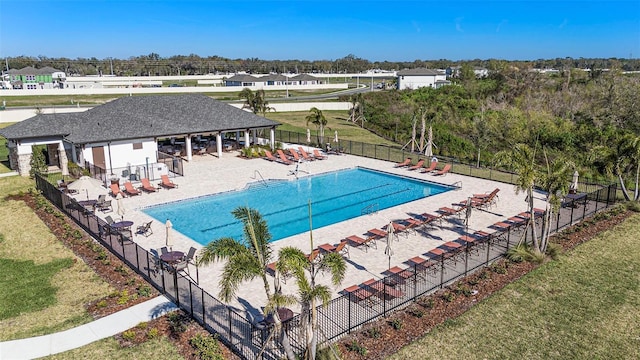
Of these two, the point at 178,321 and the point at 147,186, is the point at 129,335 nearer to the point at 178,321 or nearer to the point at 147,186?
the point at 178,321

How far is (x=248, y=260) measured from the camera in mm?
9594

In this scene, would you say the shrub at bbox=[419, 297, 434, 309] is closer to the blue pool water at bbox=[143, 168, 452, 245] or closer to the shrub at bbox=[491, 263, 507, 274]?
the shrub at bbox=[491, 263, 507, 274]

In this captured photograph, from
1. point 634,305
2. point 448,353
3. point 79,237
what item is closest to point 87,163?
point 79,237

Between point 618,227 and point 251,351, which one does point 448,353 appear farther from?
point 618,227

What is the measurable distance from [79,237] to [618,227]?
907 inches

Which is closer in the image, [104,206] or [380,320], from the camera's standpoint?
[380,320]

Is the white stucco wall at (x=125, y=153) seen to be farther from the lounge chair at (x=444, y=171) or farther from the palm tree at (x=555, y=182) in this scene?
the palm tree at (x=555, y=182)

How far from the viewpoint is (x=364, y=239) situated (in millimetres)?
18250

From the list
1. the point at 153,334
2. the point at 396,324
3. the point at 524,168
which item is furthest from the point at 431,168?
the point at 153,334

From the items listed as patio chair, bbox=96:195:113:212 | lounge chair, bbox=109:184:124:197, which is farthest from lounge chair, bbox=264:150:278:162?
patio chair, bbox=96:195:113:212

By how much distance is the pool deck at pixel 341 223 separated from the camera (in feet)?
51.4

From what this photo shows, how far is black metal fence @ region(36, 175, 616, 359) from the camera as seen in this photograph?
1180 cm

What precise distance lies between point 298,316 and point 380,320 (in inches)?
101

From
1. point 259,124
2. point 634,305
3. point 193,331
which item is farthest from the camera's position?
point 259,124
